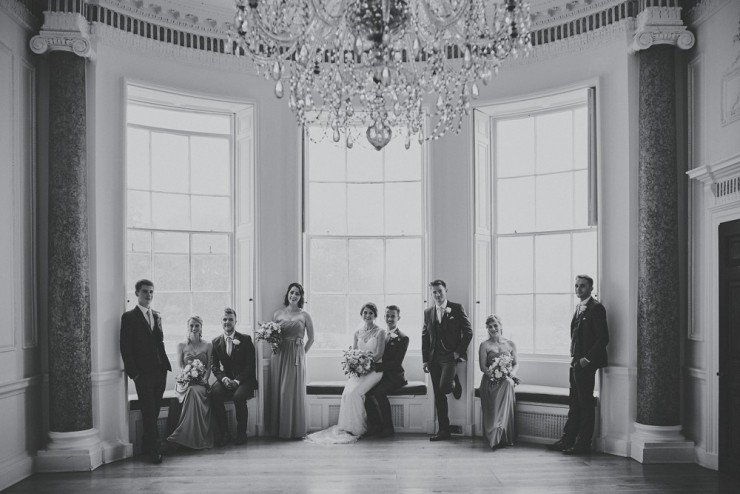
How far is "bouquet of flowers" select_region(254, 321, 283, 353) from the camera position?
7086 mm

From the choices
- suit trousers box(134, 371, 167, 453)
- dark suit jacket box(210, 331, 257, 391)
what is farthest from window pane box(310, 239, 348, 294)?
suit trousers box(134, 371, 167, 453)

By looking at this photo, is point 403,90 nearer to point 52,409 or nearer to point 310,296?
point 310,296

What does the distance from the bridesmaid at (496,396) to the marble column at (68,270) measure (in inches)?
149

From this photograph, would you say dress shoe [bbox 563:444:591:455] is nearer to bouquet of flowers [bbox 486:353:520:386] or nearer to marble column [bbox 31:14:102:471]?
bouquet of flowers [bbox 486:353:520:386]

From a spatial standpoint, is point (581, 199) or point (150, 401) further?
point (581, 199)

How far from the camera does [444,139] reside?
761 cm

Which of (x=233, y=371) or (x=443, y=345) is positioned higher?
(x=443, y=345)

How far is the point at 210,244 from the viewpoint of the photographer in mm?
7727

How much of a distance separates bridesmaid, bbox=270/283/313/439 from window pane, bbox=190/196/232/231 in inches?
49.4

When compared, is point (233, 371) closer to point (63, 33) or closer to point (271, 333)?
point (271, 333)

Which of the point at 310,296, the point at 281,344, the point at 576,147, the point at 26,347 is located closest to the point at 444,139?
the point at 576,147

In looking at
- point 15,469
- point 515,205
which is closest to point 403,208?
point 515,205

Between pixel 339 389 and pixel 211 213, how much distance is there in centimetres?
250

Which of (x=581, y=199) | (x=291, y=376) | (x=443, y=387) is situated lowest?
(x=443, y=387)
